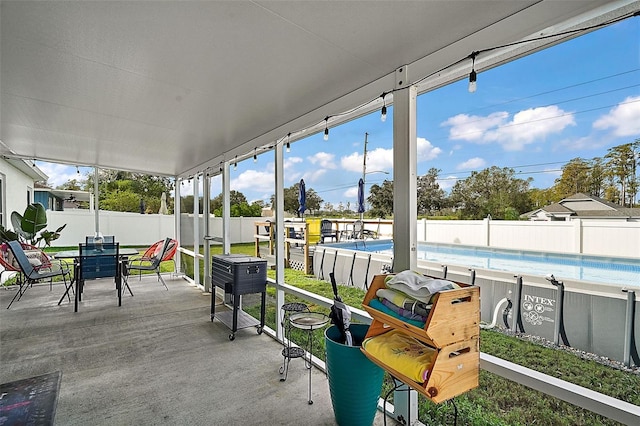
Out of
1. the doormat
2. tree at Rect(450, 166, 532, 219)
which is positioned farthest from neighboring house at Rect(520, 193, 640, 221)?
the doormat

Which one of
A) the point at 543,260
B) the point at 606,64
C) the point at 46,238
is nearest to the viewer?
the point at 606,64

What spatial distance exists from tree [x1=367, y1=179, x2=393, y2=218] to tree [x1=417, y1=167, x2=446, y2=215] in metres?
0.49

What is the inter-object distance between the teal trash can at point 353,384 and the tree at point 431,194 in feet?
4.46

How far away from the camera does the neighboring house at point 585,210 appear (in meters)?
1.80

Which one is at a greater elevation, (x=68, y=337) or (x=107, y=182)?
(x=107, y=182)

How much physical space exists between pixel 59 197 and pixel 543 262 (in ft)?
46.8

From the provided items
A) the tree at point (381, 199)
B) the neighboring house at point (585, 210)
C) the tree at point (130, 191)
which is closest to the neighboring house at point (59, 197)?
the tree at point (130, 191)

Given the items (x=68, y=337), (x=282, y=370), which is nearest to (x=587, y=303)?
(x=282, y=370)

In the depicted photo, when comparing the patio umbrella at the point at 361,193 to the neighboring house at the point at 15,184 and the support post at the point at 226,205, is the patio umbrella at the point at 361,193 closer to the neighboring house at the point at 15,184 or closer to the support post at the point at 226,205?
the support post at the point at 226,205

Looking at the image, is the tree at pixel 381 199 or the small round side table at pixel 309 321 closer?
the small round side table at pixel 309 321

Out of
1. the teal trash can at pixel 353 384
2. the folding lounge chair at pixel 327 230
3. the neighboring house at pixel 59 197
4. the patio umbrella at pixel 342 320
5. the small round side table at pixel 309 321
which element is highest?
the neighboring house at pixel 59 197

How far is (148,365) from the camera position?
121 inches

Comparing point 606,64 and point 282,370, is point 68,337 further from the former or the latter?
point 606,64

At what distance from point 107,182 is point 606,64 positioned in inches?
563
